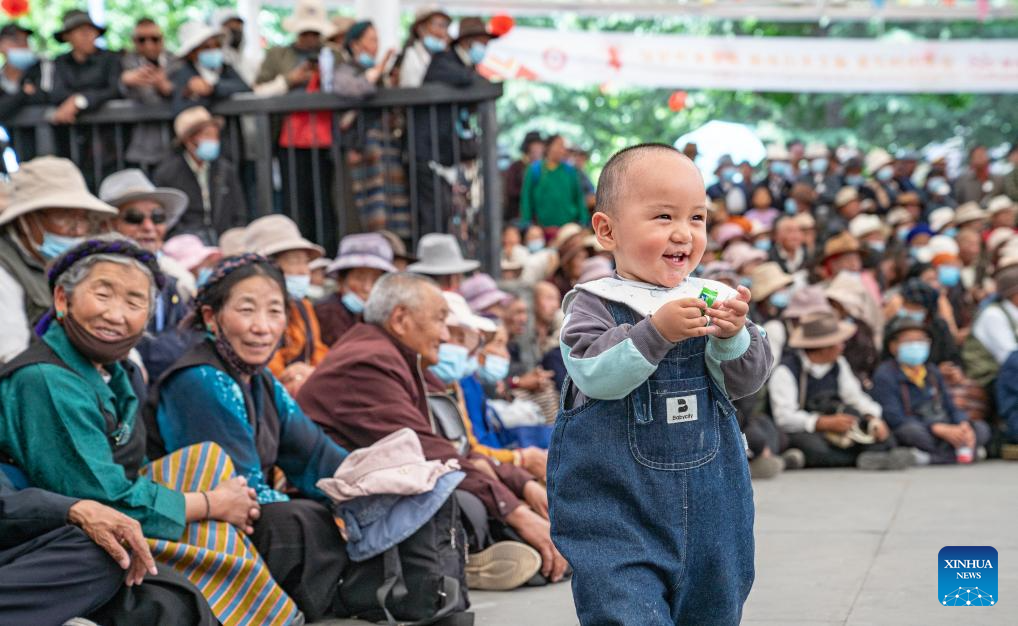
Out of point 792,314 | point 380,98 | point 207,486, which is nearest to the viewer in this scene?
point 207,486

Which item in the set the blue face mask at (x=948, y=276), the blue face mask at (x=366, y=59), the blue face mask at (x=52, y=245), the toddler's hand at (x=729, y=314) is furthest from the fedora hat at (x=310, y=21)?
the toddler's hand at (x=729, y=314)

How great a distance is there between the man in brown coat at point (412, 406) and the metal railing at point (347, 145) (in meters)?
3.45

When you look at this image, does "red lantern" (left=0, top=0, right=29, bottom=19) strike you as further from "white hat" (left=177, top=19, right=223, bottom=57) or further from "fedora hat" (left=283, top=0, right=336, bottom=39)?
"white hat" (left=177, top=19, right=223, bottom=57)

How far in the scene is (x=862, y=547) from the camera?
6.53m

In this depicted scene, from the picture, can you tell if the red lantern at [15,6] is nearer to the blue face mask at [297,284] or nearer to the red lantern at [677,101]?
the blue face mask at [297,284]

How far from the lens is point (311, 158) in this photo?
989 cm

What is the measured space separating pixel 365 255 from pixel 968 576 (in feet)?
14.0

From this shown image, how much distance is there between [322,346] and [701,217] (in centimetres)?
459

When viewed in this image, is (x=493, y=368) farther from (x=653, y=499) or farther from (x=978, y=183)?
(x=978, y=183)

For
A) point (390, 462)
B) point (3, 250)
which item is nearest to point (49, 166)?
point (3, 250)

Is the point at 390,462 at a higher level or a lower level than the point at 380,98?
lower

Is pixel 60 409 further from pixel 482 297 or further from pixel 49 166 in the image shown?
pixel 482 297

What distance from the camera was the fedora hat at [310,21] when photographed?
10.9m

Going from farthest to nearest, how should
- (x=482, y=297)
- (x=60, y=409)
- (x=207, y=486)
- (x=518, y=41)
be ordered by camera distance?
(x=518, y=41) < (x=482, y=297) < (x=207, y=486) < (x=60, y=409)
